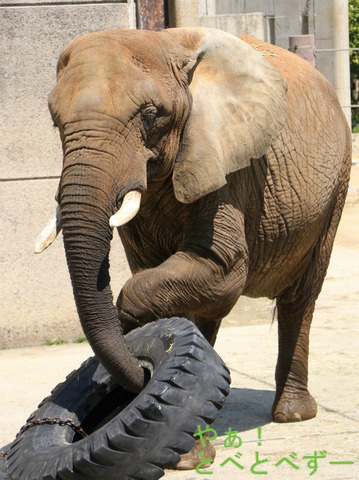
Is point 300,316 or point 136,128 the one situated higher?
point 136,128

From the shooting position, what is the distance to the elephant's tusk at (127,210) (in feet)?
14.1

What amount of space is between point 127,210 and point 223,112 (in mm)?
997

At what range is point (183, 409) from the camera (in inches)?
165

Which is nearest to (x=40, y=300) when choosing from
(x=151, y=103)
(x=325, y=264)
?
(x=325, y=264)


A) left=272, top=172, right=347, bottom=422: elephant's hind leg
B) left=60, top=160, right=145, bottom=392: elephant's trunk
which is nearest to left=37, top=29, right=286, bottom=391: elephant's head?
left=60, top=160, right=145, bottom=392: elephant's trunk

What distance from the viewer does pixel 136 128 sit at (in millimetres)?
4605

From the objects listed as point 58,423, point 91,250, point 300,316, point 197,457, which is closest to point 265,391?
point 300,316

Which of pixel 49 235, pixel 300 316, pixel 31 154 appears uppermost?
pixel 49 235

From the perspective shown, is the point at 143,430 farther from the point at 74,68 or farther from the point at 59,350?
the point at 59,350

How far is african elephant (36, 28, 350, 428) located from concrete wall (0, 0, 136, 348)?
259cm

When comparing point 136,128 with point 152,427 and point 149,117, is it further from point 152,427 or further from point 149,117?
point 152,427

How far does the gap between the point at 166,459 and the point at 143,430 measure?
15 cm

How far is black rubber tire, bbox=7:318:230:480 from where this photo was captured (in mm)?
4148

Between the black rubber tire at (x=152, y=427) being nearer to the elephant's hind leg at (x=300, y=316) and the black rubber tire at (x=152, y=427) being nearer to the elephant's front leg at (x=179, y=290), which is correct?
the elephant's front leg at (x=179, y=290)
